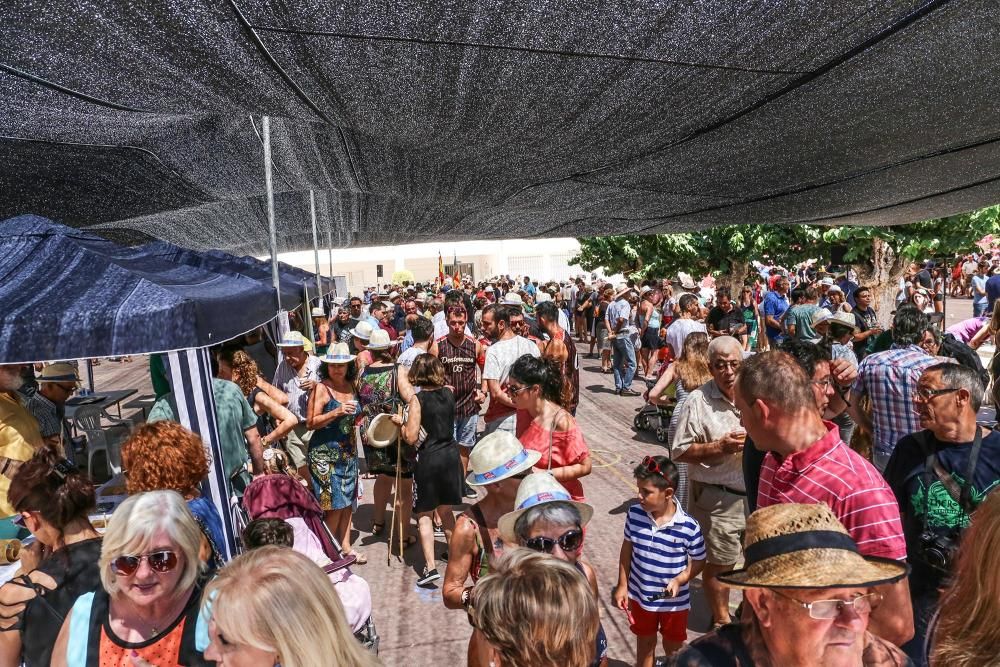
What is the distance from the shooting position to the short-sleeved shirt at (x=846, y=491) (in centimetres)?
232

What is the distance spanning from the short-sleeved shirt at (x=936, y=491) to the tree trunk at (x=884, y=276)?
1119 centimetres

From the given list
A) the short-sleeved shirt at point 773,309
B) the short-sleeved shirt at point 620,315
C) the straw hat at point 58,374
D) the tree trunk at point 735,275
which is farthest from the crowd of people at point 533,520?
the tree trunk at point 735,275

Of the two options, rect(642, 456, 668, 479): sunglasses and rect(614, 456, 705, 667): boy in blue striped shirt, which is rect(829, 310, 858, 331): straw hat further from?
rect(642, 456, 668, 479): sunglasses

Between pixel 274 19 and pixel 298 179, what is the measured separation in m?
4.72

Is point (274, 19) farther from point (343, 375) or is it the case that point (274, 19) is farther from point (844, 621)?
point (343, 375)

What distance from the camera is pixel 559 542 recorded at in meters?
2.49

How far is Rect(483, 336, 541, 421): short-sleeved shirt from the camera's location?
6059 mm

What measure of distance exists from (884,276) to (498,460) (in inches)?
517

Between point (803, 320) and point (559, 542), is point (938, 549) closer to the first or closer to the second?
point (559, 542)

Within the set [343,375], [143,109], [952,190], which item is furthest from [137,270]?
[952,190]

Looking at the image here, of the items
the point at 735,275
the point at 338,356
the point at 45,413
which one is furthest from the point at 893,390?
the point at 735,275

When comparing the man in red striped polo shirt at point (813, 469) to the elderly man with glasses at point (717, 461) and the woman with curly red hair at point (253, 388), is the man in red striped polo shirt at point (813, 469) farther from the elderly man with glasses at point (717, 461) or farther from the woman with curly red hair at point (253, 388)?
the woman with curly red hair at point (253, 388)

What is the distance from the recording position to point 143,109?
11.6ft

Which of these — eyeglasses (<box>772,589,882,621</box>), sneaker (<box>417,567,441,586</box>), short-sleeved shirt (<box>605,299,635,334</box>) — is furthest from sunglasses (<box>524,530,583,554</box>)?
short-sleeved shirt (<box>605,299,635,334</box>)
